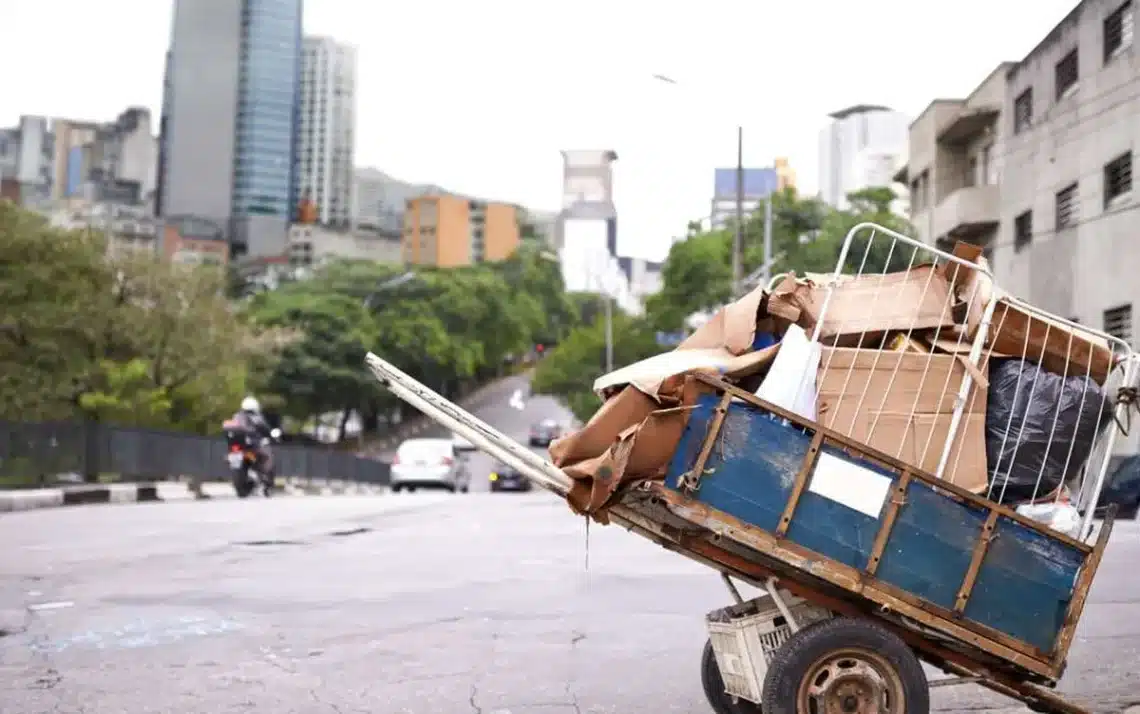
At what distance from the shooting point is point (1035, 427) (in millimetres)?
5195

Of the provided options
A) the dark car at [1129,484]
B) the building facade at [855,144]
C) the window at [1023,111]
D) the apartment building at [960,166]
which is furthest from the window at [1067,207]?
the building facade at [855,144]

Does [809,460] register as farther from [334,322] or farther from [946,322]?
[334,322]

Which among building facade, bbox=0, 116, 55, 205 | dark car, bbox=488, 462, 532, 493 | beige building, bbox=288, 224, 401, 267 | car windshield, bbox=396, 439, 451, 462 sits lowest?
dark car, bbox=488, 462, 532, 493

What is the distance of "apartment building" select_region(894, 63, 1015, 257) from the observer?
35.6m

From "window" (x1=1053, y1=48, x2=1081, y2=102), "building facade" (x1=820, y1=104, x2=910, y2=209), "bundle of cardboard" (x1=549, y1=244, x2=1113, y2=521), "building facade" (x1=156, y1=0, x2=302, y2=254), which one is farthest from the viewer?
"building facade" (x1=156, y1=0, x2=302, y2=254)

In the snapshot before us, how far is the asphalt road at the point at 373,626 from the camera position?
657 cm

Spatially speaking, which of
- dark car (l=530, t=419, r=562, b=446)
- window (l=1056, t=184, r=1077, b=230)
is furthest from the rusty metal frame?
dark car (l=530, t=419, r=562, b=446)

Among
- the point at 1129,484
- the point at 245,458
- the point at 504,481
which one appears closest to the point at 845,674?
the point at 1129,484

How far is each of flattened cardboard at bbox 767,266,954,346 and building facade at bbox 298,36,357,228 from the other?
131946 millimetres

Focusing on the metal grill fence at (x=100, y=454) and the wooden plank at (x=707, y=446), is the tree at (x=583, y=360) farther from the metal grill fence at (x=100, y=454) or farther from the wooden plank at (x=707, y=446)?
the wooden plank at (x=707, y=446)

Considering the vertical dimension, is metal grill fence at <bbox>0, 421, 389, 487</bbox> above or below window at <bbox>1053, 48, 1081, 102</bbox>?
below

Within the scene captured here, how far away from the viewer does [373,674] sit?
7113 mm

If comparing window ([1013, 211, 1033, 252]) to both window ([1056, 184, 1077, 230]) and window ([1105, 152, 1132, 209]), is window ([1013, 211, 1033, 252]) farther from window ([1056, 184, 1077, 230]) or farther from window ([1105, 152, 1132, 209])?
window ([1105, 152, 1132, 209])

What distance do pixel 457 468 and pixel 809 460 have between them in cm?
3230
